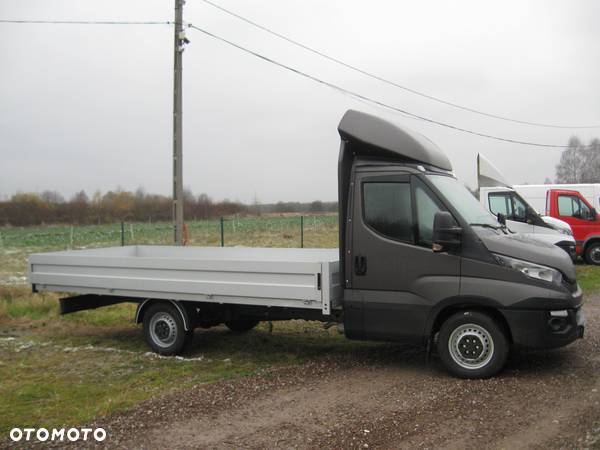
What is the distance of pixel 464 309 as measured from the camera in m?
6.06

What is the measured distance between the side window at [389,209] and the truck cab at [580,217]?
43.0ft

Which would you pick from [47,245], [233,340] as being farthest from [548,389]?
[47,245]

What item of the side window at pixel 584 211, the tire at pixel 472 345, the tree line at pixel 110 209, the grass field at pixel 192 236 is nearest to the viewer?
the tire at pixel 472 345

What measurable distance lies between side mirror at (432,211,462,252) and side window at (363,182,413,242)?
347 millimetres

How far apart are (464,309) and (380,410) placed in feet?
4.92

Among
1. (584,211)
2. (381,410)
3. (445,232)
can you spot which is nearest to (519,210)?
(584,211)

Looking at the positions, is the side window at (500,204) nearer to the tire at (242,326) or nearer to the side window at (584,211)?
the side window at (584,211)

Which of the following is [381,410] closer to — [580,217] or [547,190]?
[580,217]

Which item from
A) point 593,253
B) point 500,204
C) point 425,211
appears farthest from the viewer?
point 593,253

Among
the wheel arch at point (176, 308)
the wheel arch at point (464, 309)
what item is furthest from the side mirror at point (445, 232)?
the wheel arch at point (176, 308)

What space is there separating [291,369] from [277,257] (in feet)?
8.53

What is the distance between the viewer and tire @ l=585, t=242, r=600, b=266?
17175mm

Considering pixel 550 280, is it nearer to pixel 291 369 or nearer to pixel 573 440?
pixel 573 440

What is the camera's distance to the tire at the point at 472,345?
5836 millimetres
